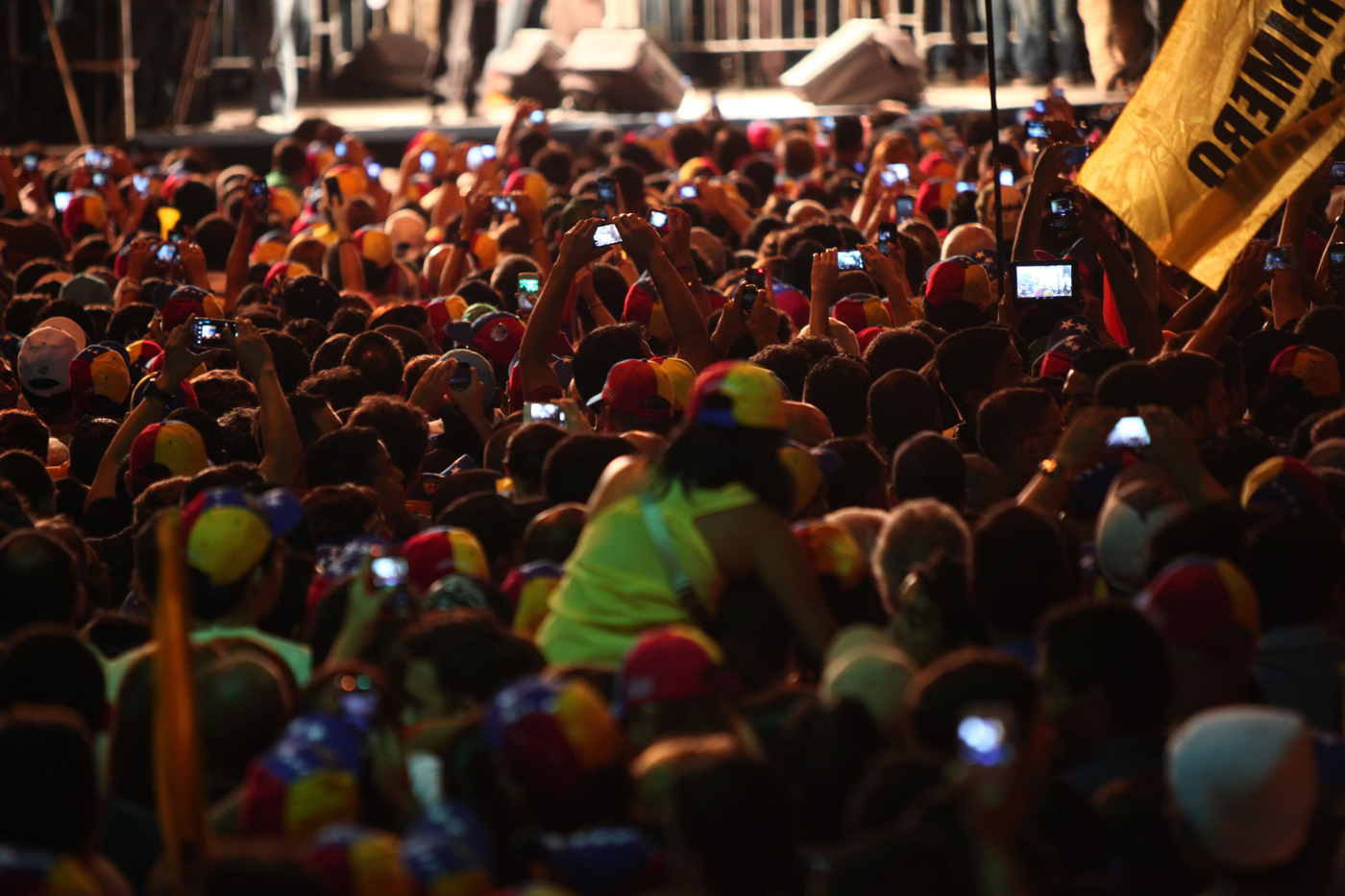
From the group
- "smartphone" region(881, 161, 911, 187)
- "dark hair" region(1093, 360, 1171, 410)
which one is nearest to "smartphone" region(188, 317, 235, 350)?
"dark hair" region(1093, 360, 1171, 410)

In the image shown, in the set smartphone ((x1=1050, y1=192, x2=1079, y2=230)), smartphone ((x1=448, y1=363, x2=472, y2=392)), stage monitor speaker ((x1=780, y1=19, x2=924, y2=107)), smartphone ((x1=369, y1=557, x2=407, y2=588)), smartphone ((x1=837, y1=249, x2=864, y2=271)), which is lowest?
smartphone ((x1=369, y1=557, x2=407, y2=588))

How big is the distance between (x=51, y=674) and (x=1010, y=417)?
2.78m

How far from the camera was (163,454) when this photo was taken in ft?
17.5

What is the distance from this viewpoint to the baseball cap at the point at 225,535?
150 inches

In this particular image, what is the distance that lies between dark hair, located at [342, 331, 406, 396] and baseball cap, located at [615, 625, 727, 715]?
11.7 ft

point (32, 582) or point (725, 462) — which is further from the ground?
point (725, 462)

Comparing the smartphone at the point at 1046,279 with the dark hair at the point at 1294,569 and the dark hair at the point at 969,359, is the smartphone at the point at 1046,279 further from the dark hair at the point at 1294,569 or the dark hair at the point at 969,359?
the dark hair at the point at 1294,569

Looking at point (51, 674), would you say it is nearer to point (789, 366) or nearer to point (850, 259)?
point (789, 366)

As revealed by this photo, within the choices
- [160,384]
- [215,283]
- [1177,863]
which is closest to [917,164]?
[215,283]

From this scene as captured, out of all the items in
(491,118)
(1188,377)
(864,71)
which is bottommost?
(1188,377)

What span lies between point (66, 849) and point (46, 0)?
1802 cm

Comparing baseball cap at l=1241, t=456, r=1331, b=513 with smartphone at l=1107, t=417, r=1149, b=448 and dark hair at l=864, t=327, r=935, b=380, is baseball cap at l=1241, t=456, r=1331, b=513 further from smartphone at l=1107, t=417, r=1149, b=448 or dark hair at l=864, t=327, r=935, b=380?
dark hair at l=864, t=327, r=935, b=380

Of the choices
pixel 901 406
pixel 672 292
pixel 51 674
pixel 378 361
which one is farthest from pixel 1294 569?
pixel 378 361

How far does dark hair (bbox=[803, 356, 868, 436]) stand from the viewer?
5.59 metres
